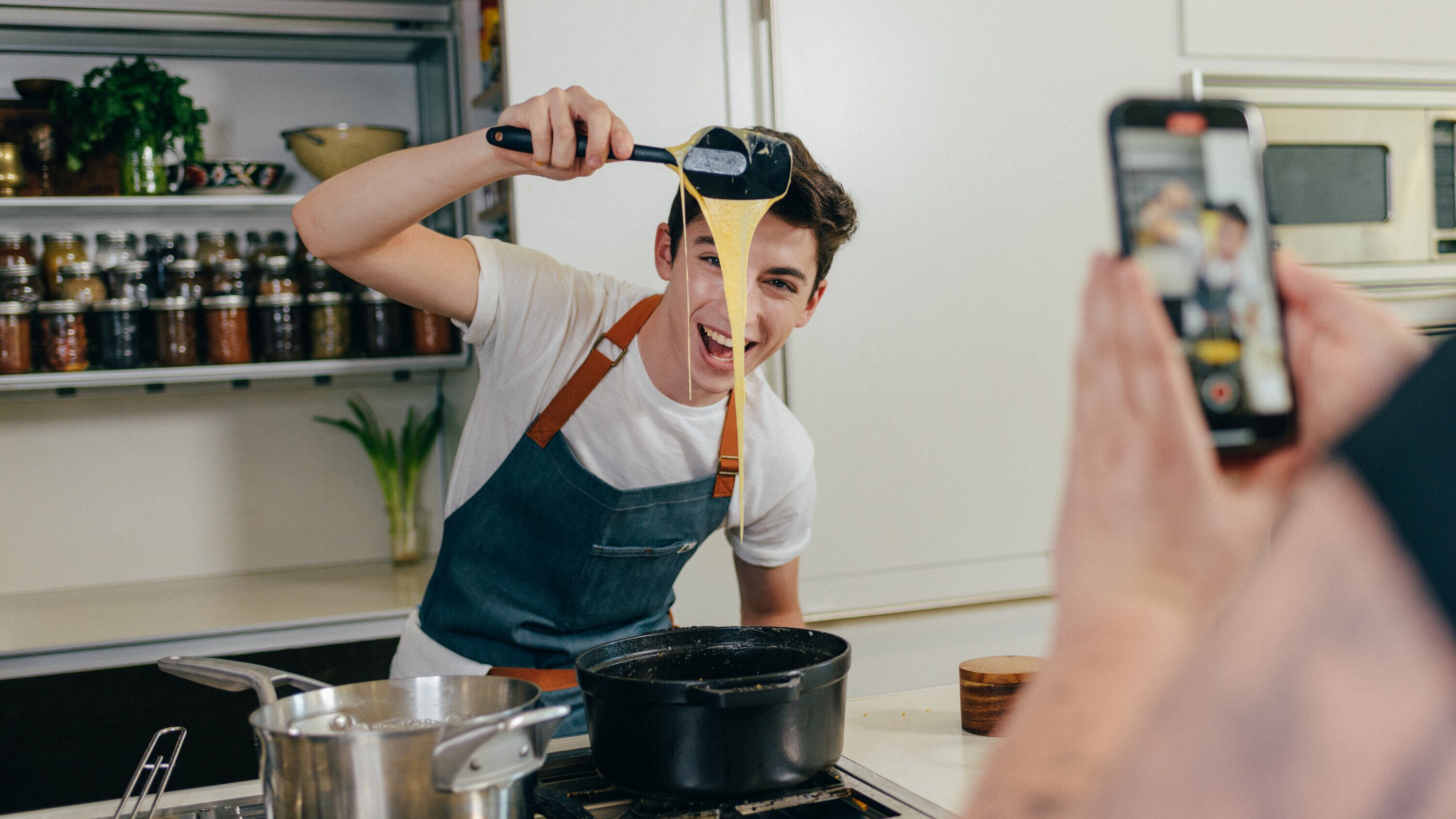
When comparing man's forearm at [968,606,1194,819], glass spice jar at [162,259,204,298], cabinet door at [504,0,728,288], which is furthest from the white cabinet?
man's forearm at [968,606,1194,819]

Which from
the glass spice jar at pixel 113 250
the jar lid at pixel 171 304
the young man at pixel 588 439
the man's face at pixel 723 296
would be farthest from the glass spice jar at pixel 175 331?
the man's face at pixel 723 296

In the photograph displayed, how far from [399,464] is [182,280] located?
58 centimetres

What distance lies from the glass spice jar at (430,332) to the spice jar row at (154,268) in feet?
0.45

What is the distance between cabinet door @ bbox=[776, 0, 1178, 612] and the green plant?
1139 millimetres

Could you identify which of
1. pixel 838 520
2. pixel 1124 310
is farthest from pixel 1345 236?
pixel 1124 310

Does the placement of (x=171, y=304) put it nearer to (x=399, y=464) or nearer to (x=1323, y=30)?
(x=399, y=464)

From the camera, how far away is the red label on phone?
345 millimetres

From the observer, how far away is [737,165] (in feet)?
4.16

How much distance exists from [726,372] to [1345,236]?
152cm

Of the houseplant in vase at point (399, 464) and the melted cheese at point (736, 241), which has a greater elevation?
the melted cheese at point (736, 241)

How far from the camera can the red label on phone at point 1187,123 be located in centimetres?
35

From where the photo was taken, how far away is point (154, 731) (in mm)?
1898

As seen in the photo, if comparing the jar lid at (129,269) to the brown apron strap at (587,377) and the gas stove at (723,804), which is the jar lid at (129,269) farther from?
the gas stove at (723,804)

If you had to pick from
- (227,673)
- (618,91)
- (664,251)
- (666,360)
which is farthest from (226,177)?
(227,673)
